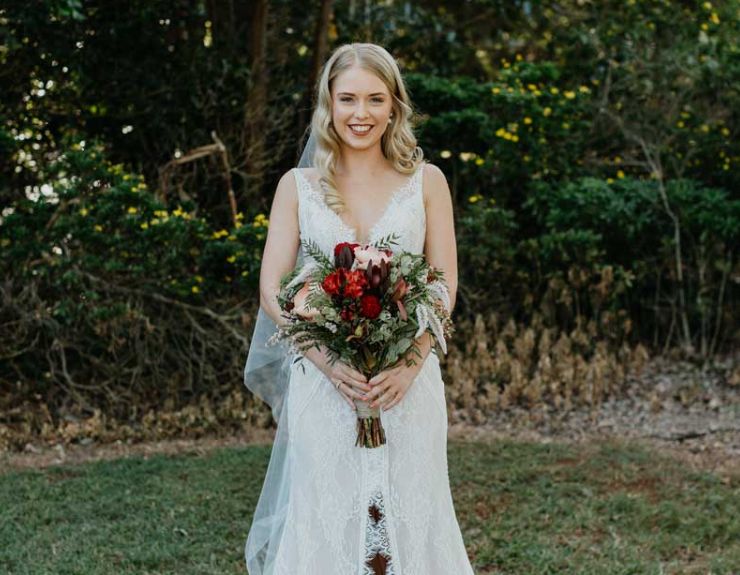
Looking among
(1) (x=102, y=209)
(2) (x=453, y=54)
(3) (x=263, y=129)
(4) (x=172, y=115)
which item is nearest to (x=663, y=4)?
(2) (x=453, y=54)

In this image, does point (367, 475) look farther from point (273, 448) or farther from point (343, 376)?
point (273, 448)

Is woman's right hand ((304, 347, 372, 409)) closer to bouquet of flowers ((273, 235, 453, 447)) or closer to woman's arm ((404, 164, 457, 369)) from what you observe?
bouquet of flowers ((273, 235, 453, 447))

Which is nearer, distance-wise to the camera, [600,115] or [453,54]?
[600,115]

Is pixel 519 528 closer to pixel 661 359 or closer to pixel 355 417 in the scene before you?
pixel 355 417

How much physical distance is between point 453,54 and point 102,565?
7071 millimetres

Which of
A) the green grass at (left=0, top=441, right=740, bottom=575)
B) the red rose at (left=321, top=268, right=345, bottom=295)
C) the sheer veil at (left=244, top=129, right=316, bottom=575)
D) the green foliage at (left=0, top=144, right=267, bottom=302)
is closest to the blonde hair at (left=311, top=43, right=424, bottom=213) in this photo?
the sheer veil at (left=244, top=129, right=316, bottom=575)

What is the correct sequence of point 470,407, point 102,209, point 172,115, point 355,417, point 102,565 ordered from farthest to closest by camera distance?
point 172,115 → point 470,407 → point 102,209 → point 102,565 → point 355,417

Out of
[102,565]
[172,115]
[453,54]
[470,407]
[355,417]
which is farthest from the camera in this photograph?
[453,54]

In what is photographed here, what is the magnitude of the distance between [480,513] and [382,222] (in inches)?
104

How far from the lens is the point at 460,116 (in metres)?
8.99

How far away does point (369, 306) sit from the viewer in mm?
2801

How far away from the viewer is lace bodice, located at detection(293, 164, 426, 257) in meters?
3.37

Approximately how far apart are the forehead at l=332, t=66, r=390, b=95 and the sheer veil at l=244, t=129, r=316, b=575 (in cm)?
44

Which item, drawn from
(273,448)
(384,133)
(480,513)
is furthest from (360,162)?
(480,513)
